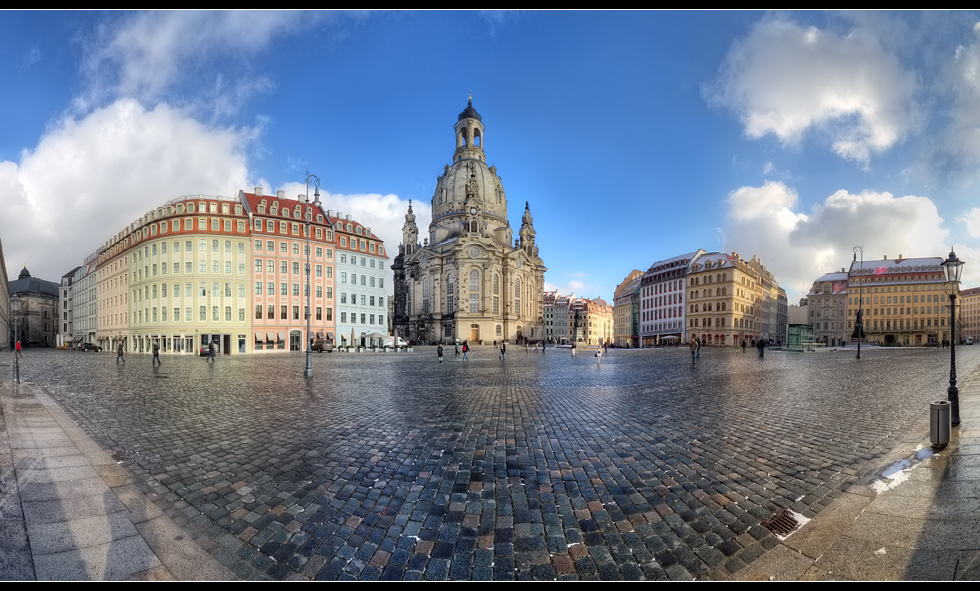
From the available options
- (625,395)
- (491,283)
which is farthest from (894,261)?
(625,395)

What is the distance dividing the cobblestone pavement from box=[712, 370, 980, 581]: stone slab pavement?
220 millimetres

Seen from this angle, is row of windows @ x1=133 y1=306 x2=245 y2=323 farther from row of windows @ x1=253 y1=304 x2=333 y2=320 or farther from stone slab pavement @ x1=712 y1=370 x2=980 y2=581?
stone slab pavement @ x1=712 y1=370 x2=980 y2=581

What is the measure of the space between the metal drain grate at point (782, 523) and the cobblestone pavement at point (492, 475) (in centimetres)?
10

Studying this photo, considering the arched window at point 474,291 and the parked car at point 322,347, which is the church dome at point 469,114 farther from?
the parked car at point 322,347

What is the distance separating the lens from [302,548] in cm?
363

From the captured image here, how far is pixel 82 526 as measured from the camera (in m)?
3.98

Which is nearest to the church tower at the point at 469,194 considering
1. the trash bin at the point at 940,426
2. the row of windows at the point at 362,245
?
the row of windows at the point at 362,245

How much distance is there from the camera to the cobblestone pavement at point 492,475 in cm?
353

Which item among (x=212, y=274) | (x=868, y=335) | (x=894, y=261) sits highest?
(x=894, y=261)

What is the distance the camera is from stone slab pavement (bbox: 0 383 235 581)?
11.0 feet

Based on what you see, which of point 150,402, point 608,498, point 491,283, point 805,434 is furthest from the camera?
point 491,283

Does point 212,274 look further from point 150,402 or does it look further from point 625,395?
point 625,395
